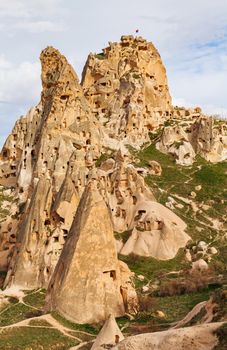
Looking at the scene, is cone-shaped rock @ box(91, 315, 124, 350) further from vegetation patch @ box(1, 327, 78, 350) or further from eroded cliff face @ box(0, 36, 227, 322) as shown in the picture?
eroded cliff face @ box(0, 36, 227, 322)

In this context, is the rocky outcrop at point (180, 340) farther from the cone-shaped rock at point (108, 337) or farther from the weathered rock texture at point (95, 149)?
the weathered rock texture at point (95, 149)

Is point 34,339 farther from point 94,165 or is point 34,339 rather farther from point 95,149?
point 95,149

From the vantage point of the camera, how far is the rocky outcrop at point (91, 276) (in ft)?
91.8

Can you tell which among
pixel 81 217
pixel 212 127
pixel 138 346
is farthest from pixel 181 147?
pixel 138 346

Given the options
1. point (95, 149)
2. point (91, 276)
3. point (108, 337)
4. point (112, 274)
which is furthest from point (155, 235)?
point (108, 337)

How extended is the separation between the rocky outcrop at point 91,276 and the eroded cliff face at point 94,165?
0.20 ft

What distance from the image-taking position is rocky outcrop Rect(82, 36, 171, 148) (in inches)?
2391

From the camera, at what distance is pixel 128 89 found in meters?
61.8

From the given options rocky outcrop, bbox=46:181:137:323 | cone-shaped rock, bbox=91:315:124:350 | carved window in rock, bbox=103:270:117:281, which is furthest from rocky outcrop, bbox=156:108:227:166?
cone-shaped rock, bbox=91:315:124:350

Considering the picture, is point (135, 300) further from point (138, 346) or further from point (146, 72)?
point (146, 72)

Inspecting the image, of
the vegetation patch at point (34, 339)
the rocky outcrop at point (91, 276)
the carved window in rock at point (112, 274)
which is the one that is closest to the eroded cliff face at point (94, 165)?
the rocky outcrop at point (91, 276)

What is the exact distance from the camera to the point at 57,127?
54.5 metres

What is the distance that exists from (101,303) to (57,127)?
29.3 meters

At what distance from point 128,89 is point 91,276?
3674 cm
